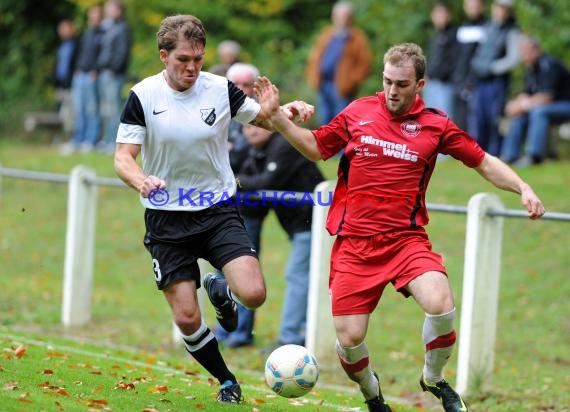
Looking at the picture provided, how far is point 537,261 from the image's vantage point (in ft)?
47.9

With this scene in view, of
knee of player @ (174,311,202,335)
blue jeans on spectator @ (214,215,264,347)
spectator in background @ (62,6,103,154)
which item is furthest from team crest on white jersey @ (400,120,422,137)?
spectator in background @ (62,6,103,154)

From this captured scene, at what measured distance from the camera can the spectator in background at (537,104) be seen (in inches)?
667

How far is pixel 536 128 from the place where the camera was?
17.0 metres

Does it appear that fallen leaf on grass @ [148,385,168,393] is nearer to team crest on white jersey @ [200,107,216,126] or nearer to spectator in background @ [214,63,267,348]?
team crest on white jersey @ [200,107,216,126]

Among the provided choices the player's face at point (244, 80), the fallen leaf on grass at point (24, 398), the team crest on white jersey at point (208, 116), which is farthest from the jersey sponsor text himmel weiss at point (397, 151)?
the player's face at point (244, 80)

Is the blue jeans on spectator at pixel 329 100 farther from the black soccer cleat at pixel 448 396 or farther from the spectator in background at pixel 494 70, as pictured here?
the black soccer cleat at pixel 448 396

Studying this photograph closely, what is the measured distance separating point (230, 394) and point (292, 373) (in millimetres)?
654

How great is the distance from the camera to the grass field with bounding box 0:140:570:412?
856cm

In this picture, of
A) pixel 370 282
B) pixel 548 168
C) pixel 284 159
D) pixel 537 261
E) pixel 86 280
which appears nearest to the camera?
pixel 370 282

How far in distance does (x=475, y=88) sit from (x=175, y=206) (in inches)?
417

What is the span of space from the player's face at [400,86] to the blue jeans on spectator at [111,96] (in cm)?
1456

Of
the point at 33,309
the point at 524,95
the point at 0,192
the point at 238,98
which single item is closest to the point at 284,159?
the point at 238,98

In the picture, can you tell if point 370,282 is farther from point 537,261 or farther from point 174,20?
point 537,261

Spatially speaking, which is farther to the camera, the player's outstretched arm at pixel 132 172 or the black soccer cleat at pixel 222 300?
the black soccer cleat at pixel 222 300
